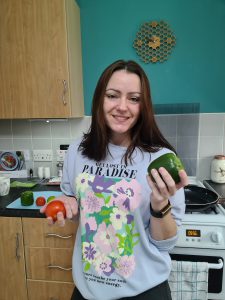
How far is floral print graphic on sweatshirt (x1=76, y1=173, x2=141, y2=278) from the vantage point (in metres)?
0.86

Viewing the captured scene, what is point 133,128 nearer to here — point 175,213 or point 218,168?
point 175,213

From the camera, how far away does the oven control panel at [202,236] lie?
3.93ft

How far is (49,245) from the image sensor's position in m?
1.44

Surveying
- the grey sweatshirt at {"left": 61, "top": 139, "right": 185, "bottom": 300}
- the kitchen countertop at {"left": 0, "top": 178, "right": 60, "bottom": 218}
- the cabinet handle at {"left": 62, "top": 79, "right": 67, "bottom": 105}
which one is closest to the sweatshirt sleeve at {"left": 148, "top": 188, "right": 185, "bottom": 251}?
the grey sweatshirt at {"left": 61, "top": 139, "right": 185, "bottom": 300}

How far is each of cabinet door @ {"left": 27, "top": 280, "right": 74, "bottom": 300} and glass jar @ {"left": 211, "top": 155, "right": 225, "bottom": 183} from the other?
4.10ft

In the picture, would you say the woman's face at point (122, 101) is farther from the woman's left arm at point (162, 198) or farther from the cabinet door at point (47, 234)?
the cabinet door at point (47, 234)

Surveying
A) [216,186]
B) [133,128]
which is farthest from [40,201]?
[216,186]

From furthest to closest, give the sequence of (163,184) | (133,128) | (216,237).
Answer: (216,237)
(133,128)
(163,184)

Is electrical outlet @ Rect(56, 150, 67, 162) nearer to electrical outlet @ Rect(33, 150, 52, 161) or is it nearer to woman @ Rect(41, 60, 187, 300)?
electrical outlet @ Rect(33, 150, 52, 161)

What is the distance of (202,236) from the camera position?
3.99 feet

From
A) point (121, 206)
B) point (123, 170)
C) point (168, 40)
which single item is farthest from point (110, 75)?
point (168, 40)

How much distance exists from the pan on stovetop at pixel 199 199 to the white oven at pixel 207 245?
0.16 ft

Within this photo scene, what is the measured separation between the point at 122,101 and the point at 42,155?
1304 millimetres

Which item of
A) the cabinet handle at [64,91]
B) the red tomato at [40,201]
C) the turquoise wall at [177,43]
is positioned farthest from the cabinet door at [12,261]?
the turquoise wall at [177,43]
